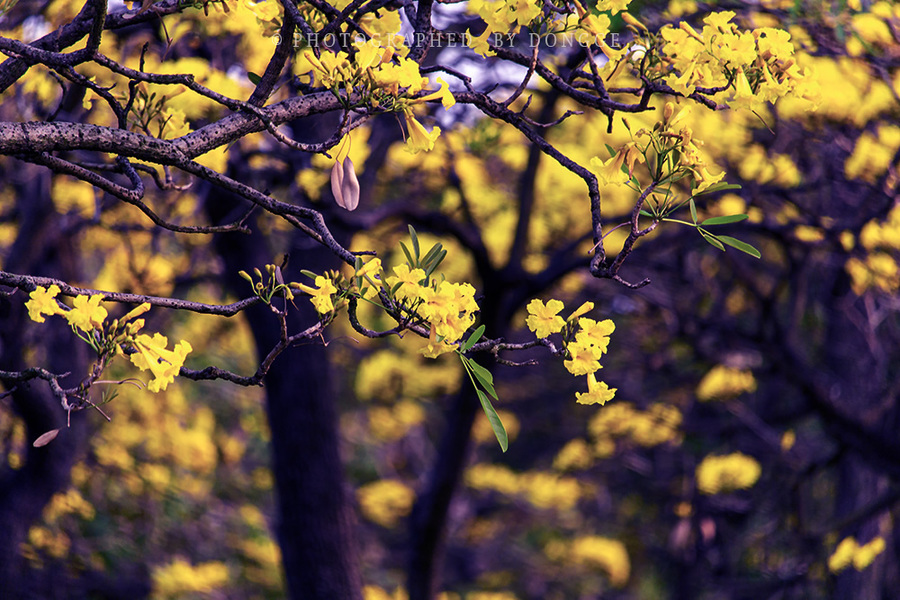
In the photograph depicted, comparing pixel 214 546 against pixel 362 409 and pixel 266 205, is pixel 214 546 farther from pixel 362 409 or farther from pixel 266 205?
pixel 266 205

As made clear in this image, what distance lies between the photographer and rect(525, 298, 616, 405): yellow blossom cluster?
5.39 ft

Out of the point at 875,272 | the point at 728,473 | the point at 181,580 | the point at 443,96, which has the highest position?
the point at 443,96

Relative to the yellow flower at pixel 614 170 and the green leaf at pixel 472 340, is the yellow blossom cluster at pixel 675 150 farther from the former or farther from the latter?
the green leaf at pixel 472 340

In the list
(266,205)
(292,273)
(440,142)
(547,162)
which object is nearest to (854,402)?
(547,162)

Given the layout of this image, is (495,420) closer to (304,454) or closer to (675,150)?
(675,150)

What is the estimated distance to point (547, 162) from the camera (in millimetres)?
6930

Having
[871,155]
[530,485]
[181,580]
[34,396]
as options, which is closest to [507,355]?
[530,485]

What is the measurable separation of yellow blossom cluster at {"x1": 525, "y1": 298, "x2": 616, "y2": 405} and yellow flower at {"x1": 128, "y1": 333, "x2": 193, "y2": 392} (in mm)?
676

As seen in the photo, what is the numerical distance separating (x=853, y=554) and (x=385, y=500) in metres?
5.00

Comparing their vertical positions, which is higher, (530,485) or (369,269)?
(369,269)

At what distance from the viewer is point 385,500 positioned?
9.05m

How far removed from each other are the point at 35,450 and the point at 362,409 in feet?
19.9

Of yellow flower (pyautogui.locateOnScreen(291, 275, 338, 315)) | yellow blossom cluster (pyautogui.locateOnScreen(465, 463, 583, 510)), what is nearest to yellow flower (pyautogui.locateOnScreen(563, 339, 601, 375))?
yellow flower (pyautogui.locateOnScreen(291, 275, 338, 315))

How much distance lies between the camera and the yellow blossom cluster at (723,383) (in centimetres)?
623
